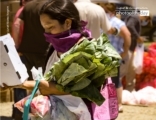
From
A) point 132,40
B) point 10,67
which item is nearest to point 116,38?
point 132,40

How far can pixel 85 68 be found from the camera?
6.67 feet

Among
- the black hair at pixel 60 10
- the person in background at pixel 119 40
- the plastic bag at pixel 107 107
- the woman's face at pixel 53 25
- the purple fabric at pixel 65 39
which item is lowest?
the person in background at pixel 119 40

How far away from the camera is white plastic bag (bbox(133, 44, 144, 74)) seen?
546cm

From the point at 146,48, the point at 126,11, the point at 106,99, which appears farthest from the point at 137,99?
the point at 106,99

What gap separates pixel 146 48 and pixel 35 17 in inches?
83.0

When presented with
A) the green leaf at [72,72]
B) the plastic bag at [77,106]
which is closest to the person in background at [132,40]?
the plastic bag at [77,106]

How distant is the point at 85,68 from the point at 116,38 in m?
2.86

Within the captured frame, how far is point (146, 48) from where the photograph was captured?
5.64 metres

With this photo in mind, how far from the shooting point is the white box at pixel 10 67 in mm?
2354

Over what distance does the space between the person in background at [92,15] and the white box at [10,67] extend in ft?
5.18

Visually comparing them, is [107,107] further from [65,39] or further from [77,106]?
[65,39]

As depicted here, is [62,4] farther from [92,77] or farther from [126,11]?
[126,11]

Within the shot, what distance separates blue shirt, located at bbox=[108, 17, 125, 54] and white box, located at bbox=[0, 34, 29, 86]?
2.35 m

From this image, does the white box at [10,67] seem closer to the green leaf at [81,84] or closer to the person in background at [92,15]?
the green leaf at [81,84]
